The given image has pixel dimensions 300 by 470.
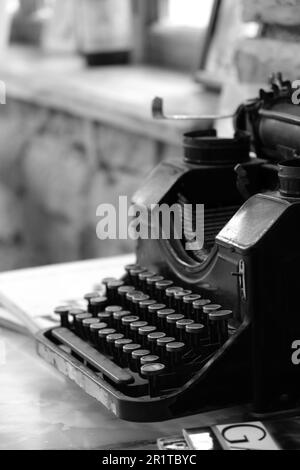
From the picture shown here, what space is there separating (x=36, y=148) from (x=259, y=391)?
3083 millimetres

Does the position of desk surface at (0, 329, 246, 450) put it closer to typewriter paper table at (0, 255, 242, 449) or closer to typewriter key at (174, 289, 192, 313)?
typewriter paper table at (0, 255, 242, 449)

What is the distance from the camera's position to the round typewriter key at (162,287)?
61.8 inches

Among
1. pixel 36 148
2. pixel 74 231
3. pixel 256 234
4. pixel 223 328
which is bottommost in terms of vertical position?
pixel 74 231

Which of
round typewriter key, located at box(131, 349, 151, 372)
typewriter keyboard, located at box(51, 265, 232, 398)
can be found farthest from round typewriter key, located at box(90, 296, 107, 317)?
round typewriter key, located at box(131, 349, 151, 372)

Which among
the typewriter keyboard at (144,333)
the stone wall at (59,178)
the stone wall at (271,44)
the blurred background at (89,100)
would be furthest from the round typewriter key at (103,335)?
the stone wall at (59,178)

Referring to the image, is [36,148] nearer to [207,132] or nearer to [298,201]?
[207,132]

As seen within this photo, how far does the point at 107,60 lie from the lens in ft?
14.0

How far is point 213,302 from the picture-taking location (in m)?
1.47

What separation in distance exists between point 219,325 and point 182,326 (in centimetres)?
6

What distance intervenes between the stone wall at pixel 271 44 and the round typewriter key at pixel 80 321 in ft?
2.31

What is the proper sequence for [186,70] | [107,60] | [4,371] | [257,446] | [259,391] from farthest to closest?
1. [107,60]
2. [186,70]
3. [4,371]
4. [259,391]
5. [257,446]

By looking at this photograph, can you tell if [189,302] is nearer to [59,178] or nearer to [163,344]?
[163,344]

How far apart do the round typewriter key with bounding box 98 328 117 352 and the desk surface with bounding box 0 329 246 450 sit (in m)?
0.08
